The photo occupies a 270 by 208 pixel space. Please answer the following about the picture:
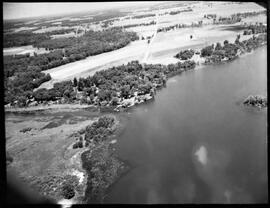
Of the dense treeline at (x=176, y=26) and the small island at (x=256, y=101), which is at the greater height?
the dense treeline at (x=176, y=26)

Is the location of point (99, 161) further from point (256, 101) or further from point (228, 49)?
point (228, 49)

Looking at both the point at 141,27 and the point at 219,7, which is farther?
the point at 141,27

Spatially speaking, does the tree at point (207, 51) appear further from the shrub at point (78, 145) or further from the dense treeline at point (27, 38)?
the shrub at point (78, 145)

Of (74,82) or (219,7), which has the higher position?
(219,7)

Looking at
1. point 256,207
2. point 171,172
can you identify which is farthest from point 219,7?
point 256,207

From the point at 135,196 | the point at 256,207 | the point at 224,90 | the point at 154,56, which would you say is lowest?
the point at 135,196

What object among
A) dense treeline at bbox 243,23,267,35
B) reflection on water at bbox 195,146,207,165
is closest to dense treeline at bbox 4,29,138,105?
dense treeline at bbox 243,23,267,35

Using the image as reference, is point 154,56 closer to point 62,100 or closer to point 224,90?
point 224,90

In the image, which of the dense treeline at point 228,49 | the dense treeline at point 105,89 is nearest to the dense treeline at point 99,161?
the dense treeline at point 105,89

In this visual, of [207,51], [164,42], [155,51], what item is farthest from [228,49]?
[155,51]
